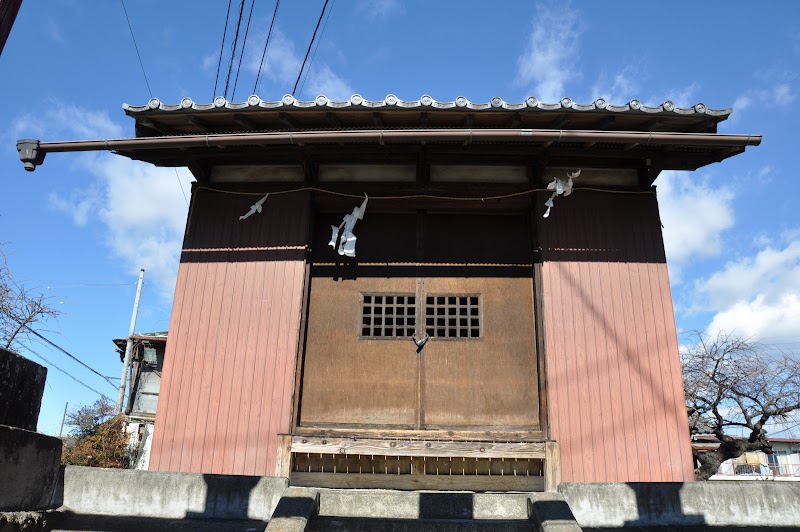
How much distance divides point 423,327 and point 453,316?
440 millimetres

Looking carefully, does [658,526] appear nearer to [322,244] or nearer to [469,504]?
[469,504]

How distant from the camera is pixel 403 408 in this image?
7.35 metres

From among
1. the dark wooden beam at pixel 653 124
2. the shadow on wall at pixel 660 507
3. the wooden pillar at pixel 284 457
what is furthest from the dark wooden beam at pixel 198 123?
the shadow on wall at pixel 660 507

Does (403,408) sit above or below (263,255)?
below

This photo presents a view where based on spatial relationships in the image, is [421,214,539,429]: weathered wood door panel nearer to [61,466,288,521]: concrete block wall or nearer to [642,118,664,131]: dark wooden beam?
[642,118,664,131]: dark wooden beam

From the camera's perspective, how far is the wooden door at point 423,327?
7363 millimetres

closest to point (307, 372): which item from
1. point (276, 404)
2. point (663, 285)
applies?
point (276, 404)

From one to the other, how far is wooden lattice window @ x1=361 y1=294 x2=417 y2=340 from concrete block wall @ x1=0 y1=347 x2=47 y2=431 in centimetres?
434

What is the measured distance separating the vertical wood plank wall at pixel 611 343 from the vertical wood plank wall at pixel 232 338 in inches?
134

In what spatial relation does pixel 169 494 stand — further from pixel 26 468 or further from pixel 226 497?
pixel 26 468

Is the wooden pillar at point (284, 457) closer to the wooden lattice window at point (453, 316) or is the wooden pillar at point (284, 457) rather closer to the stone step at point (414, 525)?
the stone step at point (414, 525)

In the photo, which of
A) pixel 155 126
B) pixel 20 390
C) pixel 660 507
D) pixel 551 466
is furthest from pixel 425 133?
pixel 20 390

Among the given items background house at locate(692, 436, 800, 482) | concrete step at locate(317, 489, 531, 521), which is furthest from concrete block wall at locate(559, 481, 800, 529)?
background house at locate(692, 436, 800, 482)

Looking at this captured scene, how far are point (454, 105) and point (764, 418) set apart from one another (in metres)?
13.3
